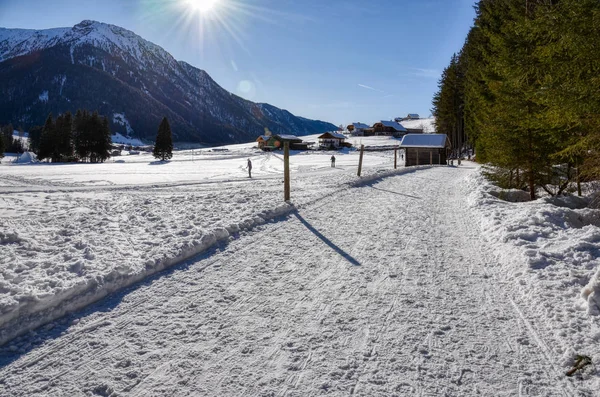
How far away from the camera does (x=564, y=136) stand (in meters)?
9.28

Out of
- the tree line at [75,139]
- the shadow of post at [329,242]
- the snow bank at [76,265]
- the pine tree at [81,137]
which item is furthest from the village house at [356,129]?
the snow bank at [76,265]

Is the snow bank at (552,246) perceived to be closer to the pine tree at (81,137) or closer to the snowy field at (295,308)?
the snowy field at (295,308)

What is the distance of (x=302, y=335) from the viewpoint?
122 inches

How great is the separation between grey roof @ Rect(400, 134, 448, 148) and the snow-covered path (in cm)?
3505

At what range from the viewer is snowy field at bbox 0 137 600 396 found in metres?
2.53

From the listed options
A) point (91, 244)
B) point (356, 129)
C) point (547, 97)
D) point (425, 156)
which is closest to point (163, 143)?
point (425, 156)

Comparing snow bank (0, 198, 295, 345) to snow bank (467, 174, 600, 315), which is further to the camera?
snow bank (467, 174, 600, 315)

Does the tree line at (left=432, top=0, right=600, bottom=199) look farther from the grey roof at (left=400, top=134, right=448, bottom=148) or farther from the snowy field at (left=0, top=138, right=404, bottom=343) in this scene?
the grey roof at (left=400, top=134, right=448, bottom=148)

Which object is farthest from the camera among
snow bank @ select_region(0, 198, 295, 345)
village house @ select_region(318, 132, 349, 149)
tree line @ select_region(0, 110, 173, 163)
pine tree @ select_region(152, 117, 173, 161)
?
village house @ select_region(318, 132, 349, 149)

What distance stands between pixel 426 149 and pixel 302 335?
3854 centimetres

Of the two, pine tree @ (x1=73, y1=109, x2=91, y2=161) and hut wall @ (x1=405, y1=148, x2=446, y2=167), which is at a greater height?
pine tree @ (x1=73, y1=109, x2=91, y2=161)

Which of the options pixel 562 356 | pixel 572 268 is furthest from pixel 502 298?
pixel 572 268

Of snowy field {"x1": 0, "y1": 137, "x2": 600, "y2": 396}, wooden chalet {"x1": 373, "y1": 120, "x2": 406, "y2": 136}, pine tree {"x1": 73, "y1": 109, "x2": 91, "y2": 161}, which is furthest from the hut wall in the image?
wooden chalet {"x1": 373, "y1": 120, "x2": 406, "y2": 136}

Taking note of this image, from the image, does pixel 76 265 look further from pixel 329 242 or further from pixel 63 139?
pixel 63 139
